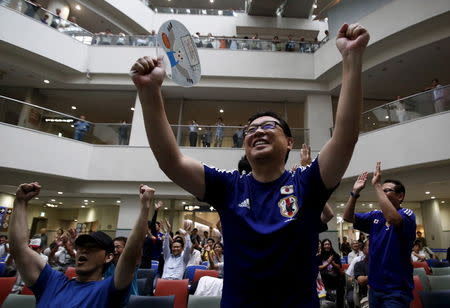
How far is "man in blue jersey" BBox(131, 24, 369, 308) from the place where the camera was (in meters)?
1.03

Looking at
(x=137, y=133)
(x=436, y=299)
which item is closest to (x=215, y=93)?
(x=137, y=133)

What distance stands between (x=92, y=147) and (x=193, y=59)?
10689 millimetres

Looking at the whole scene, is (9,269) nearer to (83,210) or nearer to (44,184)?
(44,184)

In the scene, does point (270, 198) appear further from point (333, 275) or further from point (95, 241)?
point (333, 275)

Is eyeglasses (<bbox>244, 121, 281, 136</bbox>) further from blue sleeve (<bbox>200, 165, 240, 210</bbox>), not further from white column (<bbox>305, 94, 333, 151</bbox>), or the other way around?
white column (<bbox>305, 94, 333, 151</bbox>)

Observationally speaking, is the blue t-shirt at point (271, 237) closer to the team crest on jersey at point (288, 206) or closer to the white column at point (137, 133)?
the team crest on jersey at point (288, 206)

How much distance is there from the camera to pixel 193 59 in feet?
5.82

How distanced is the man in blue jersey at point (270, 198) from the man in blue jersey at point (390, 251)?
174 centimetres

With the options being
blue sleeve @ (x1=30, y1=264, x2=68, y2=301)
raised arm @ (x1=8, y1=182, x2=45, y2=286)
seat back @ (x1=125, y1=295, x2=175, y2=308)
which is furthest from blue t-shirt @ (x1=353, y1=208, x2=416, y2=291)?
raised arm @ (x1=8, y1=182, x2=45, y2=286)

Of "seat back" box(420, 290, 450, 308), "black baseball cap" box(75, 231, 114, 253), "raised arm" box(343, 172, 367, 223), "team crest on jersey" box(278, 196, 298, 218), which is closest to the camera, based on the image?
"team crest on jersey" box(278, 196, 298, 218)

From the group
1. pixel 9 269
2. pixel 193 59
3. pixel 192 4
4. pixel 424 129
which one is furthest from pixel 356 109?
pixel 192 4

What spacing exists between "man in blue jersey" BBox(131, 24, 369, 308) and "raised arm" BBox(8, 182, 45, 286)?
1.48 m

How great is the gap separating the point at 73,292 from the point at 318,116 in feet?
37.4

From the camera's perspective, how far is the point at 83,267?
2.16 m
